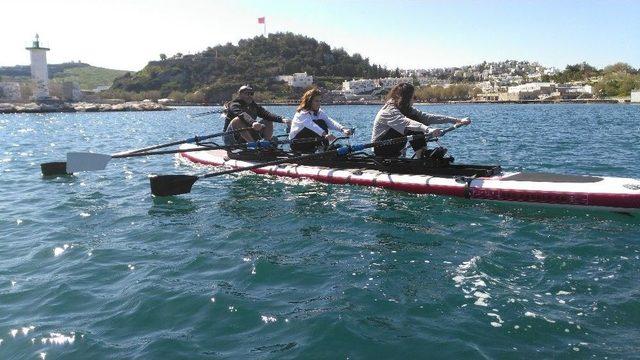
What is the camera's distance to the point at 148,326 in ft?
19.2

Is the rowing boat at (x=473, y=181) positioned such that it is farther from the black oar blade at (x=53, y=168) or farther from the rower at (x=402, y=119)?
the black oar blade at (x=53, y=168)

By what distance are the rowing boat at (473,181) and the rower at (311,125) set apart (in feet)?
1.90

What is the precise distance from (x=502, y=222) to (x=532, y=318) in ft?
13.4

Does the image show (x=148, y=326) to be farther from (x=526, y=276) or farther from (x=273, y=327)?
(x=526, y=276)

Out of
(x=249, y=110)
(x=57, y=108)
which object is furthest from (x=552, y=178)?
(x=57, y=108)

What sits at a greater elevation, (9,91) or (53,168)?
(9,91)

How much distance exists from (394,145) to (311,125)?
7.84 ft

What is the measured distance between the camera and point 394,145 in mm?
13109

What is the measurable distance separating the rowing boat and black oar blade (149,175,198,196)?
295 centimetres

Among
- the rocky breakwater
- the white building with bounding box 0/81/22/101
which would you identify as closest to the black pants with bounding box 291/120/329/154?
the rocky breakwater

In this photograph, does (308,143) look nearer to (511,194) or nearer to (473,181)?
(473,181)

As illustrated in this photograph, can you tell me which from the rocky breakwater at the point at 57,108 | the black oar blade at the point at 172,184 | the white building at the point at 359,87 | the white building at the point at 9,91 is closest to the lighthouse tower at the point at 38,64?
the rocky breakwater at the point at 57,108

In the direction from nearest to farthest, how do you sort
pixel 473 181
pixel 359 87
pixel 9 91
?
1. pixel 473 181
2. pixel 9 91
3. pixel 359 87

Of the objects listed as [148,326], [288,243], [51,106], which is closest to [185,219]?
[288,243]
